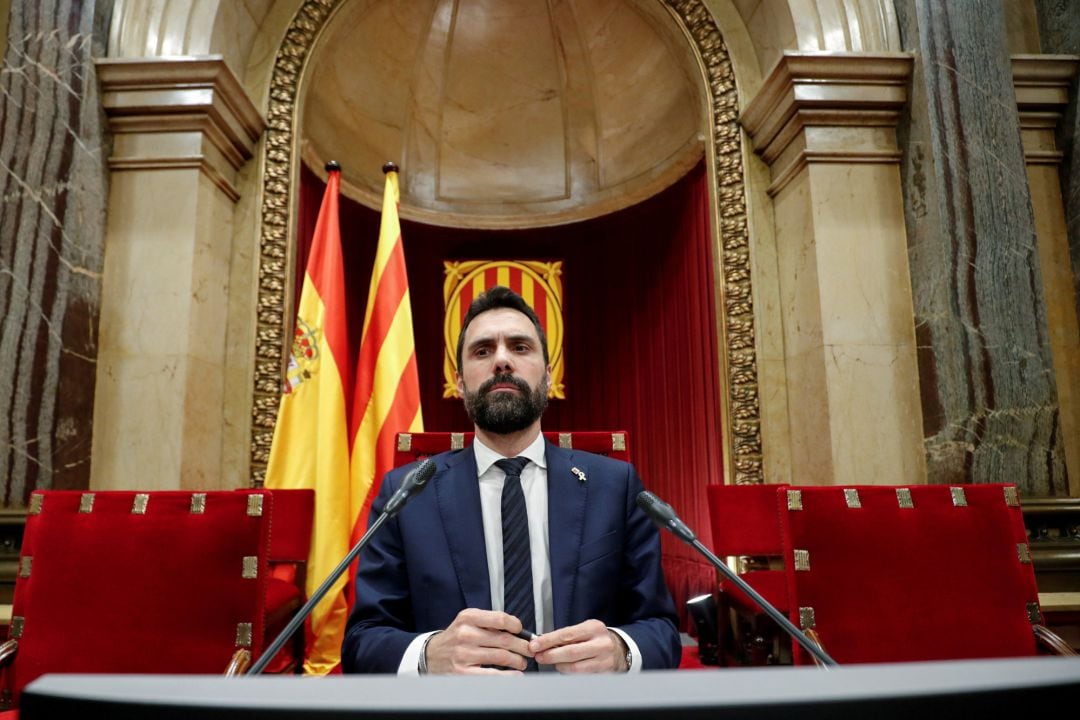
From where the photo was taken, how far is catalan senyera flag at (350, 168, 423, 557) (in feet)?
10.7

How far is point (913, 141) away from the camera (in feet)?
10.5

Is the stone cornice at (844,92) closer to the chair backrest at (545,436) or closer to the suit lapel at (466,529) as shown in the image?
the chair backrest at (545,436)

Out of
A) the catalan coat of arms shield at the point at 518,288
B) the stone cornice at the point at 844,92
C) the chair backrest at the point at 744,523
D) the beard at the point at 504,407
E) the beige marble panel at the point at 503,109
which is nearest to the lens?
the beard at the point at 504,407

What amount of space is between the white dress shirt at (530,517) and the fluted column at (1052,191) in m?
2.90

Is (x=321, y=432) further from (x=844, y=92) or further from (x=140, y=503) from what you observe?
(x=844, y=92)

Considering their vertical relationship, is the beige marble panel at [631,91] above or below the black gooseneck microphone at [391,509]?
above

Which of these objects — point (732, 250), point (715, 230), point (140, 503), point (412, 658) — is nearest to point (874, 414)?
point (732, 250)

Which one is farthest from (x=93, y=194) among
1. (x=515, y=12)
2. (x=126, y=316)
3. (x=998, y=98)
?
(x=998, y=98)

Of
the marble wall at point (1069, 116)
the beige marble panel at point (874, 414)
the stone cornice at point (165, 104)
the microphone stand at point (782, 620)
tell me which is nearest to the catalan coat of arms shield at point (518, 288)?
the stone cornice at point (165, 104)

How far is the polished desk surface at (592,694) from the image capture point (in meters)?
0.34

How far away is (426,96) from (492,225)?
108 cm

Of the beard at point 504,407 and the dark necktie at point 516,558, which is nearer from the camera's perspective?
the dark necktie at point 516,558

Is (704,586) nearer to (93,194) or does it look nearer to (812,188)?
(812,188)

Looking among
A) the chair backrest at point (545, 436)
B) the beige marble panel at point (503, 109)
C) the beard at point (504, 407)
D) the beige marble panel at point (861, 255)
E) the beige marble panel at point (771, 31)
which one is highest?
the beige marble panel at point (503, 109)
